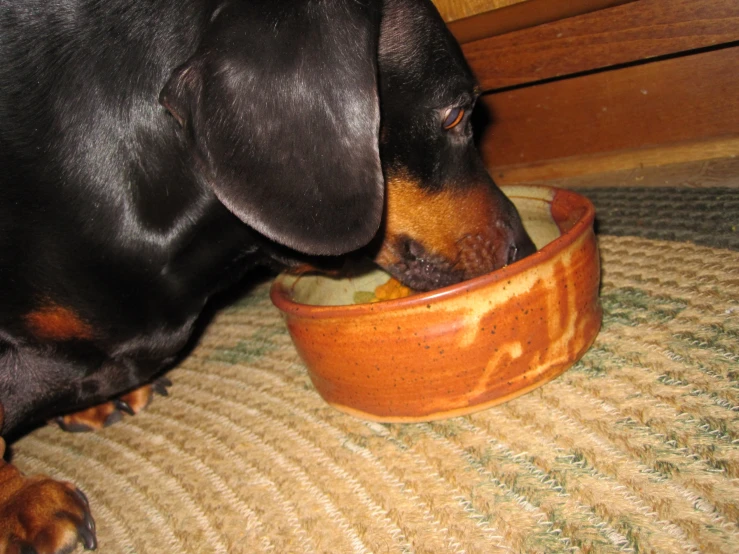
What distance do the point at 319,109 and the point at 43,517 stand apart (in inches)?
29.2

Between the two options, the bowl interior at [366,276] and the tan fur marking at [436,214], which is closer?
the tan fur marking at [436,214]

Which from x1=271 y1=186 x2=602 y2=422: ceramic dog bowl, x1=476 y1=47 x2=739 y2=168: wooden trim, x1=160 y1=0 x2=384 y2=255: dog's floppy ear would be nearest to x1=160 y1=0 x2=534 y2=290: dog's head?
x1=160 y1=0 x2=384 y2=255: dog's floppy ear

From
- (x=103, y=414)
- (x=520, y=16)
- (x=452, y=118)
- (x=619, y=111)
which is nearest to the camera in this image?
(x=452, y=118)

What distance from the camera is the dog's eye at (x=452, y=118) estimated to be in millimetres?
1015

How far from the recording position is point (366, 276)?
1.34 metres

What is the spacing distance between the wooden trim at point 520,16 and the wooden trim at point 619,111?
27cm

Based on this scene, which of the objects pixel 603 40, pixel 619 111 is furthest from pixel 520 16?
pixel 619 111

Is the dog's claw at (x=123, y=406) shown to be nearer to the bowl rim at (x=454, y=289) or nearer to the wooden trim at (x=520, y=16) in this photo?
the bowl rim at (x=454, y=289)

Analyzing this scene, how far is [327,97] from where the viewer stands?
80 centimetres

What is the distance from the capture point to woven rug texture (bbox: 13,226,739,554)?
29.7 inches

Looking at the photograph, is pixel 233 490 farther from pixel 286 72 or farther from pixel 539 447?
pixel 286 72

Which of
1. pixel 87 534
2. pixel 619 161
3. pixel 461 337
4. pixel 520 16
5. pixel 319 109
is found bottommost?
pixel 619 161

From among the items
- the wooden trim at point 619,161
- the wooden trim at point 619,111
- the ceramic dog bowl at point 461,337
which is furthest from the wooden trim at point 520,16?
the ceramic dog bowl at point 461,337

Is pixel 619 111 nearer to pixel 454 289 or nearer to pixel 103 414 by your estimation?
pixel 454 289
